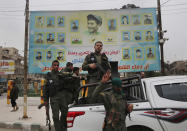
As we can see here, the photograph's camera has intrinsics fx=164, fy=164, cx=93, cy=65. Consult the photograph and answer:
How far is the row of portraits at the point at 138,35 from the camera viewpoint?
8078mm

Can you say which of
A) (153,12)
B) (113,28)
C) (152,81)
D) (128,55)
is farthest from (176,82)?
(153,12)

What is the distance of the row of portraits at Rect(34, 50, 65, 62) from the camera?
8133 millimetres

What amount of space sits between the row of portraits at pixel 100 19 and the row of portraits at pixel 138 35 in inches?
18.3

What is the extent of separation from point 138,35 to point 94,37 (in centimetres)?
219

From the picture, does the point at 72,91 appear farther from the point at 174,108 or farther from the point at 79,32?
the point at 79,32

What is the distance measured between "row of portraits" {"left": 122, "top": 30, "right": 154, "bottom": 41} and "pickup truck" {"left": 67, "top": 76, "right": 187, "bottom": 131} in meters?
5.67

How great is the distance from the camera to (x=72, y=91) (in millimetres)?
3766

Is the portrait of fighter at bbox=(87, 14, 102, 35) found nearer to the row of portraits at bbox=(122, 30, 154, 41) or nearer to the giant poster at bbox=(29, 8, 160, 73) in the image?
the giant poster at bbox=(29, 8, 160, 73)

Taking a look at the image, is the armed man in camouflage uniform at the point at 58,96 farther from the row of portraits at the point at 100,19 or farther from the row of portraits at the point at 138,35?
the row of portraits at the point at 138,35

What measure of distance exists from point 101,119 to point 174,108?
1.10 m

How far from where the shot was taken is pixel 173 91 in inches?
102

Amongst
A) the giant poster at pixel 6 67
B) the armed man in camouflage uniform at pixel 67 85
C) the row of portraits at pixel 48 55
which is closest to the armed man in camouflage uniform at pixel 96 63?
the armed man in camouflage uniform at pixel 67 85

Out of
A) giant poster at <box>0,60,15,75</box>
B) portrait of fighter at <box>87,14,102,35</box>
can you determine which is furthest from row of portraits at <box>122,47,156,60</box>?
giant poster at <box>0,60,15,75</box>

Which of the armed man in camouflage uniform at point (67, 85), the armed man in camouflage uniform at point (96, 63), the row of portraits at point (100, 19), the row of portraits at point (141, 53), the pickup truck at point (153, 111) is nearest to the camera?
the pickup truck at point (153, 111)
